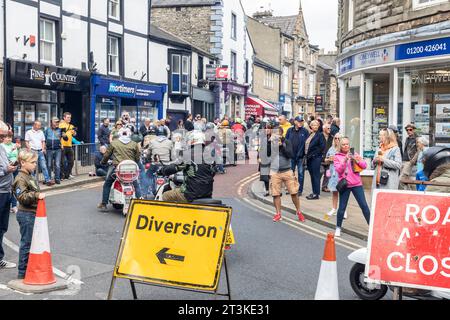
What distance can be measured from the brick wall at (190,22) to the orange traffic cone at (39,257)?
3291cm

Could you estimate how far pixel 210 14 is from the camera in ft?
127

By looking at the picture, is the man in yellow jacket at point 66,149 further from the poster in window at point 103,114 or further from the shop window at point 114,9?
the shop window at point 114,9

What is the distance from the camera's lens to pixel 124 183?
11.4 metres

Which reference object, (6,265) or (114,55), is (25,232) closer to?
(6,265)

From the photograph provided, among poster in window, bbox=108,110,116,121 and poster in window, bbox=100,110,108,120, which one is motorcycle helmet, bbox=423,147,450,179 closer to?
poster in window, bbox=100,110,108,120

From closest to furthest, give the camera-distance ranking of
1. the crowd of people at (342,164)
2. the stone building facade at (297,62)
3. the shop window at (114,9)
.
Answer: the crowd of people at (342,164), the shop window at (114,9), the stone building facade at (297,62)

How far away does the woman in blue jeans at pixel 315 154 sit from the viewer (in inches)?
564

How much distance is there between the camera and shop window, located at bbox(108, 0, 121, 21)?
26.3 meters

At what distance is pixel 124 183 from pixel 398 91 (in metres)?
8.17

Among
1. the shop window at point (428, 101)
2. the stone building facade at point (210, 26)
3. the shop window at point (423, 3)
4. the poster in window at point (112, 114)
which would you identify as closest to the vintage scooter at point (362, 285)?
the shop window at point (428, 101)

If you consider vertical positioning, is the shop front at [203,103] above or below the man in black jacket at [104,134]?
above

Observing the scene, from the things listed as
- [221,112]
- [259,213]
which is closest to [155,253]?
[259,213]

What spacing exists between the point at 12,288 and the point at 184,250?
2334 mm

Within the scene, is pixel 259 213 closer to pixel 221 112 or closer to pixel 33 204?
pixel 33 204
